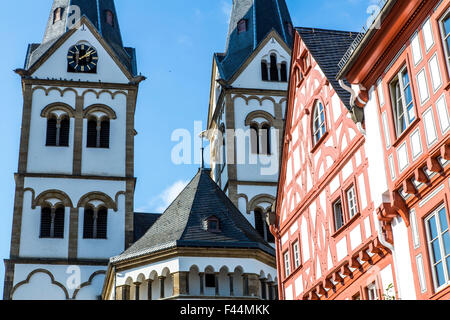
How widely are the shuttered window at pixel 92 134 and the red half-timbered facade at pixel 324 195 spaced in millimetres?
22790

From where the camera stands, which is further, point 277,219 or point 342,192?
point 277,219

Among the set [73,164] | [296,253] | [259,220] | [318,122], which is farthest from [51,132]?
[318,122]

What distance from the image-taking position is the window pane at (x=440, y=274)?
1381cm

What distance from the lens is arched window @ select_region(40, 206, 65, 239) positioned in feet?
137

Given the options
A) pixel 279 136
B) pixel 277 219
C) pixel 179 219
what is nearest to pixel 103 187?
pixel 279 136

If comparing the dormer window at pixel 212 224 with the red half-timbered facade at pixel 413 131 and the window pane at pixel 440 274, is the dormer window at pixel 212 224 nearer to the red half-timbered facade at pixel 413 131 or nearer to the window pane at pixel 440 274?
the red half-timbered facade at pixel 413 131

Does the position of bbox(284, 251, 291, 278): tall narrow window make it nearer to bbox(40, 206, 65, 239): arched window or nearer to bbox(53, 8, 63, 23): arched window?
bbox(40, 206, 65, 239): arched window

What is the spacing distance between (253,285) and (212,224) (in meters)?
2.76

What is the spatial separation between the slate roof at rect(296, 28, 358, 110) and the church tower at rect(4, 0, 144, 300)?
70.5 ft

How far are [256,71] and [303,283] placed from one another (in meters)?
27.9

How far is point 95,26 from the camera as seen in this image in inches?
1906

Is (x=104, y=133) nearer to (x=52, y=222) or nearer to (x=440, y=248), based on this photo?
(x=52, y=222)
